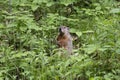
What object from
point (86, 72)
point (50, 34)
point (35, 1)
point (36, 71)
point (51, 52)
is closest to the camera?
point (86, 72)

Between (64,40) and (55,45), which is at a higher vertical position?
(64,40)

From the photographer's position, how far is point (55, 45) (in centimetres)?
489

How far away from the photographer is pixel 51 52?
4.51 meters

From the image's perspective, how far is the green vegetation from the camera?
372 cm

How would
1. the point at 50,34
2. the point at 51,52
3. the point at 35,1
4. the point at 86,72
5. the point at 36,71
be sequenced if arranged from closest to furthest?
the point at 86,72
the point at 36,71
the point at 51,52
the point at 50,34
the point at 35,1

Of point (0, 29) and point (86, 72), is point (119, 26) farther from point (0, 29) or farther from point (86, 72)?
point (0, 29)

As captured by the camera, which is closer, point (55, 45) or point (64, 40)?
Answer: point (64, 40)

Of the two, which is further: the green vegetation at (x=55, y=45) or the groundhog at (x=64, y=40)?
the groundhog at (x=64, y=40)

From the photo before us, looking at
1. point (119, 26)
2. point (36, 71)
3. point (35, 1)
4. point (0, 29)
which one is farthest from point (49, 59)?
point (35, 1)

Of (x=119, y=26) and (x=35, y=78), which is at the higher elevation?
(x=119, y=26)

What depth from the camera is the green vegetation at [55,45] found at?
3725 millimetres

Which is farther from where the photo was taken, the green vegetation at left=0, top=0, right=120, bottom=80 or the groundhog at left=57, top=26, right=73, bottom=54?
the groundhog at left=57, top=26, right=73, bottom=54

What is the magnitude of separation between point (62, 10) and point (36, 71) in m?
2.33

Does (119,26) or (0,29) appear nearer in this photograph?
(119,26)
